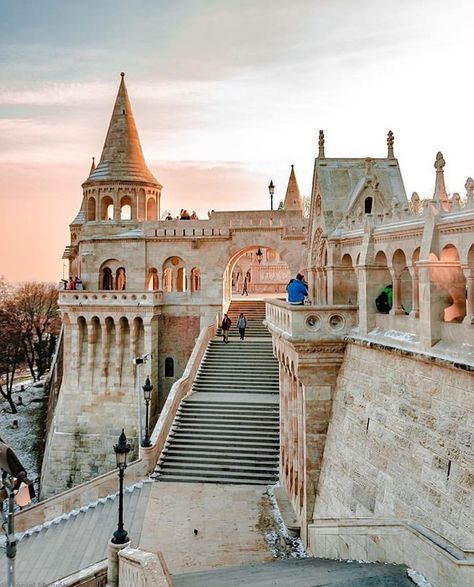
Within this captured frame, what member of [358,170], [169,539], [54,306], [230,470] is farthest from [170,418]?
[54,306]

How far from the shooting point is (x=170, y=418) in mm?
18859

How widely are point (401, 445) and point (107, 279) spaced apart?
22.0 metres

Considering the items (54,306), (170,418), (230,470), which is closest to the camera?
(230,470)

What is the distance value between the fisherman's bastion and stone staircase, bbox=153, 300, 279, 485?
69 mm

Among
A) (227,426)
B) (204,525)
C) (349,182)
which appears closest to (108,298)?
(227,426)

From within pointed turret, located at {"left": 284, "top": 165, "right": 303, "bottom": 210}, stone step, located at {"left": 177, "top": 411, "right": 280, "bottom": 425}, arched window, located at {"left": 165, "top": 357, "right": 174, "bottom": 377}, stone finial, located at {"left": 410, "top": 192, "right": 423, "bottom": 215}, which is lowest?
stone step, located at {"left": 177, "top": 411, "right": 280, "bottom": 425}

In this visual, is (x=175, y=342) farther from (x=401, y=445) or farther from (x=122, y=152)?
(x=401, y=445)

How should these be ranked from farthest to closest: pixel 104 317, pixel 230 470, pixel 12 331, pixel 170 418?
pixel 12 331 → pixel 104 317 → pixel 170 418 → pixel 230 470

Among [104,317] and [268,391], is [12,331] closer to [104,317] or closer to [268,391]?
[104,317]

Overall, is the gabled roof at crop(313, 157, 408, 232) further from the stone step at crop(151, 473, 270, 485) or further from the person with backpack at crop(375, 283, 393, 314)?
the stone step at crop(151, 473, 270, 485)

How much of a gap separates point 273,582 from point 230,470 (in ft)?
29.6

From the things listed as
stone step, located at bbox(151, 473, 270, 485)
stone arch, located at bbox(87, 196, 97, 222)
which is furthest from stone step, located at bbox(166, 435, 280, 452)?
stone arch, located at bbox(87, 196, 97, 222)

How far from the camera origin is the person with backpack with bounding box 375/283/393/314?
11.0 metres

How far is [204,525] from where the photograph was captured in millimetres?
13656
